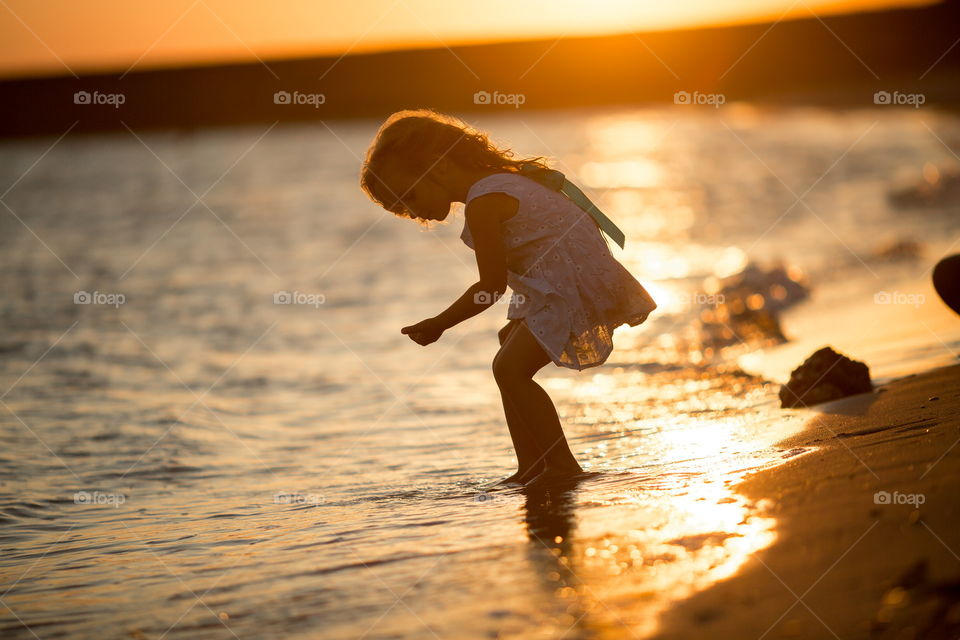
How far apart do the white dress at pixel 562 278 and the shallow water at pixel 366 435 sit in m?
0.59

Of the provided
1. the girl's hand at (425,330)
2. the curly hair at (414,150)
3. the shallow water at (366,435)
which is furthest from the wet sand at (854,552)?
the curly hair at (414,150)

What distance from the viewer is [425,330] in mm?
4211

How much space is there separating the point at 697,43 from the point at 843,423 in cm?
7510

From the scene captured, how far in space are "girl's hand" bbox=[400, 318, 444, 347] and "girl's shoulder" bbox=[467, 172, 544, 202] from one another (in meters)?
0.51

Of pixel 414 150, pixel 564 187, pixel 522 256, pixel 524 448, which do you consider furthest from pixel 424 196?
pixel 524 448

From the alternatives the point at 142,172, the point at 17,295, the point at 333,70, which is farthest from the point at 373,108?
the point at 17,295

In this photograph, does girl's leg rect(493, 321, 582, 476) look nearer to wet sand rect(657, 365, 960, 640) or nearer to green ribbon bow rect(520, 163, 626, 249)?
green ribbon bow rect(520, 163, 626, 249)

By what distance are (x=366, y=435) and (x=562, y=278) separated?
89.6 inches

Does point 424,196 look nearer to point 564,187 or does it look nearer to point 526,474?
point 564,187

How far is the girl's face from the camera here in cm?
430

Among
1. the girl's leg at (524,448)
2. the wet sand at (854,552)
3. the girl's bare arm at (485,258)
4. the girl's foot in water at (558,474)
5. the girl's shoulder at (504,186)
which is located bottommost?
the wet sand at (854,552)

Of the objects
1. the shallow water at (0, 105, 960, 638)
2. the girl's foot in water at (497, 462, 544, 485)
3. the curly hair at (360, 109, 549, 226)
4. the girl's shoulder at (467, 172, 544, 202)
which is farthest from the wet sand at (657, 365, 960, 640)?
the curly hair at (360, 109, 549, 226)

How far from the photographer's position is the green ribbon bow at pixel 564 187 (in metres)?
4.49

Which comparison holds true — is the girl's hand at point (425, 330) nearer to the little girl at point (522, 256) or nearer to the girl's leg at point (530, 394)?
the little girl at point (522, 256)
